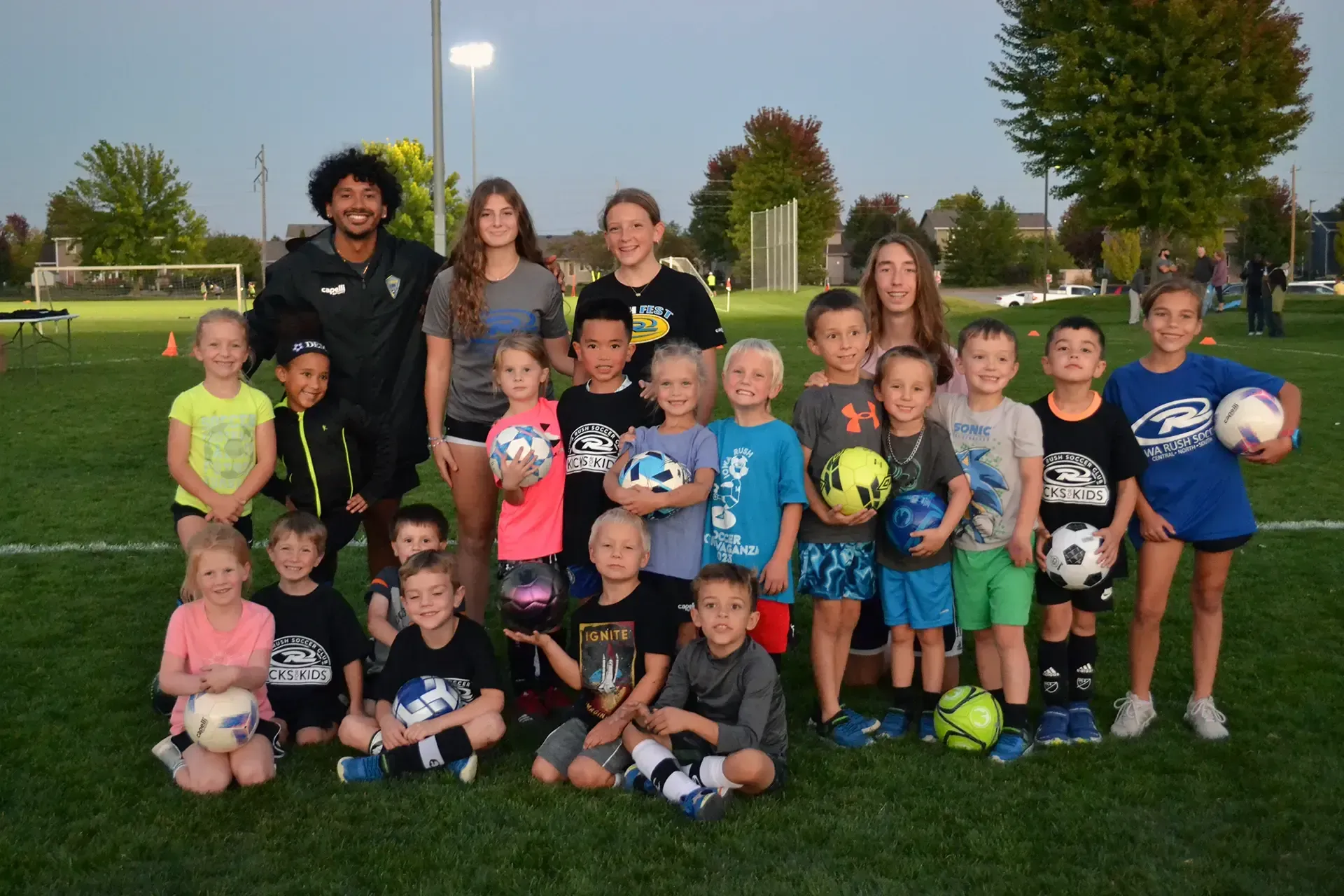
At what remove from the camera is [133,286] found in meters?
43.9

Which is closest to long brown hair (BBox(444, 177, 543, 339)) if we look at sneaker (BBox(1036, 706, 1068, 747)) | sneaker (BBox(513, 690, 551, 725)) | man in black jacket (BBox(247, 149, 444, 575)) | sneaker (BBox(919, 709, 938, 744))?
man in black jacket (BBox(247, 149, 444, 575))

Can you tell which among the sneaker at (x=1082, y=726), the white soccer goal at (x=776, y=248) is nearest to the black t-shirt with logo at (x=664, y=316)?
→ the sneaker at (x=1082, y=726)

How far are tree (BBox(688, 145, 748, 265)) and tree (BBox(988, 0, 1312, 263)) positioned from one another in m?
42.1

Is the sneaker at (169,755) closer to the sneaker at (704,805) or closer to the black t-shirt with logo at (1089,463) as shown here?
Answer: the sneaker at (704,805)

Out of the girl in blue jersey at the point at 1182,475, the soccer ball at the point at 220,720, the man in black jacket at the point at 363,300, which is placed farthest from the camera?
the man in black jacket at the point at 363,300

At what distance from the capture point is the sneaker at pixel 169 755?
12.8 ft

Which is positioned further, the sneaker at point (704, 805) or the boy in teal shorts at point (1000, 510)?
the boy in teal shorts at point (1000, 510)

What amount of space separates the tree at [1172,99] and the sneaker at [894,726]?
2923cm

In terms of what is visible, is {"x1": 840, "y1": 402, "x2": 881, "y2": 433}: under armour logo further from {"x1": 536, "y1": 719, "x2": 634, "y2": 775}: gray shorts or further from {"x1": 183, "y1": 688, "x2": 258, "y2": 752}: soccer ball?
{"x1": 183, "y1": 688, "x2": 258, "y2": 752}: soccer ball

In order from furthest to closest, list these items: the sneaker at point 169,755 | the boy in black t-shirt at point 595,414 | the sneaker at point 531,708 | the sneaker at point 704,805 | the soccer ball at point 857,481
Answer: the sneaker at point 531,708
the boy in black t-shirt at point 595,414
the soccer ball at point 857,481
the sneaker at point 169,755
the sneaker at point 704,805

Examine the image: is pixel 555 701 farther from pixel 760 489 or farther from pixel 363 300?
pixel 363 300

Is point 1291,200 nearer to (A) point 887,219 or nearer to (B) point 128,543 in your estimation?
(A) point 887,219

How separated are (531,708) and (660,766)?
983 millimetres

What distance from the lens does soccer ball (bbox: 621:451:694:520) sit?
159 inches
